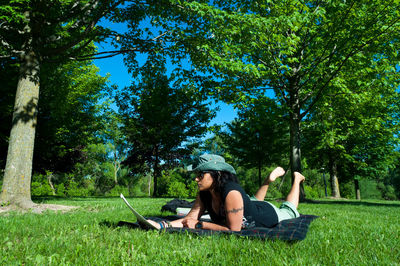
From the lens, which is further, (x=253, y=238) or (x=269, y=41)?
(x=269, y=41)

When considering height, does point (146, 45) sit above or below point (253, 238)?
above

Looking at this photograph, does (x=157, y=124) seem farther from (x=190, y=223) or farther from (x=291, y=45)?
(x=190, y=223)

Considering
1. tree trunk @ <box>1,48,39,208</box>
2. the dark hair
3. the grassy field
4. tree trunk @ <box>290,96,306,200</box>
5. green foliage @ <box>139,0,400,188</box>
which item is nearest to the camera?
the grassy field

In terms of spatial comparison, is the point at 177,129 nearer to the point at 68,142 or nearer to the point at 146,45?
the point at 68,142

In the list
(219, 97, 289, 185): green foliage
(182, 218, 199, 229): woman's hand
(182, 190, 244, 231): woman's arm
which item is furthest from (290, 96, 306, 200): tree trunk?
(182, 190, 244, 231): woman's arm

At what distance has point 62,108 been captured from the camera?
13430 mm

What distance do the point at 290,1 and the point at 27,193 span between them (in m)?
11.5

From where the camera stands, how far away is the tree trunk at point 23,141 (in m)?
7.05

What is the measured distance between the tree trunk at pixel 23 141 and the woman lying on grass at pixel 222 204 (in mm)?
5546

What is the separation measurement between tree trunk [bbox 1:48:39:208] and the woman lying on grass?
5546mm

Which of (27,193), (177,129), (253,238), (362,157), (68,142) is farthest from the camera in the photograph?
(362,157)

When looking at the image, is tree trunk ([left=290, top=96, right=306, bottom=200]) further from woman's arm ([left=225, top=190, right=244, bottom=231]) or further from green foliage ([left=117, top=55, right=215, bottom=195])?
woman's arm ([left=225, top=190, right=244, bottom=231])

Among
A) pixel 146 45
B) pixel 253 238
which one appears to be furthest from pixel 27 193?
pixel 253 238

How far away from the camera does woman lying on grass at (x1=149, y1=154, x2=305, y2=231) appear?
332 centimetres
